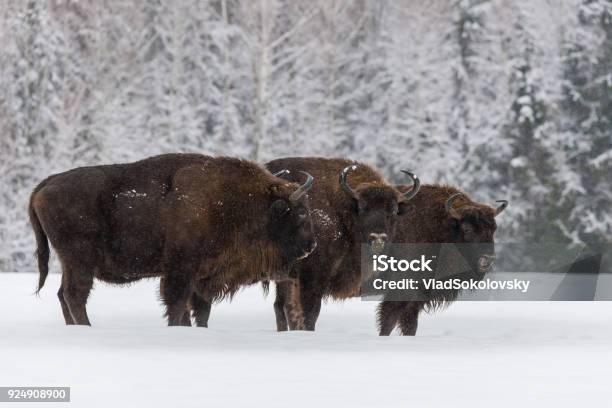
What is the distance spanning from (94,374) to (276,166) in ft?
20.7

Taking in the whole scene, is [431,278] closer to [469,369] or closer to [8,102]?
[469,369]

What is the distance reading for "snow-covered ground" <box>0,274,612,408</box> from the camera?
26.0ft

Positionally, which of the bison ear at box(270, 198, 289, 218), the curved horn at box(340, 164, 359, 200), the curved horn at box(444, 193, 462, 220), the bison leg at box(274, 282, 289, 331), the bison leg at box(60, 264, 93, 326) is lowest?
the bison leg at box(274, 282, 289, 331)

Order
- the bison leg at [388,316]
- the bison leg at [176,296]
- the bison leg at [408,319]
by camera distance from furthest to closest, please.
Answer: the bison leg at [408,319], the bison leg at [388,316], the bison leg at [176,296]

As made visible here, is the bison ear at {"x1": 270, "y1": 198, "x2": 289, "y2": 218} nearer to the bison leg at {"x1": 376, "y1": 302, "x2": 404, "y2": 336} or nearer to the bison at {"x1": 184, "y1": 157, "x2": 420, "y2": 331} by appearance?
the bison at {"x1": 184, "y1": 157, "x2": 420, "y2": 331}

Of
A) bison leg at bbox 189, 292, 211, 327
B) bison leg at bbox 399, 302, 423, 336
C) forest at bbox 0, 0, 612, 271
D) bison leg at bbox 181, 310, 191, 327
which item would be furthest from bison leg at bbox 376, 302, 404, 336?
forest at bbox 0, 0, 612, 271

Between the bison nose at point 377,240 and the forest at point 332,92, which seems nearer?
the bison nose at point 377,240

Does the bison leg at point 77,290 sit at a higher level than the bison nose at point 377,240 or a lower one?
lower

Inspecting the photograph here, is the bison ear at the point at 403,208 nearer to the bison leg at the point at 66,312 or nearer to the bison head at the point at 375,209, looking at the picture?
the bison head at the point at 375,209

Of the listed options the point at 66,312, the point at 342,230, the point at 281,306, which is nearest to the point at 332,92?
the point at 281,306

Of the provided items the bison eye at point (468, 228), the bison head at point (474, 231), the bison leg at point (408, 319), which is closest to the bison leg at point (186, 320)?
the bison leg at point (408, 319)

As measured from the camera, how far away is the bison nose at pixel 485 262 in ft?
45.3

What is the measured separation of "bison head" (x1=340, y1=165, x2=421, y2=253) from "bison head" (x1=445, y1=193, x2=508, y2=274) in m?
0.80

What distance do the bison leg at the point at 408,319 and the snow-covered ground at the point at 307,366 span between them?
0.63 metres
